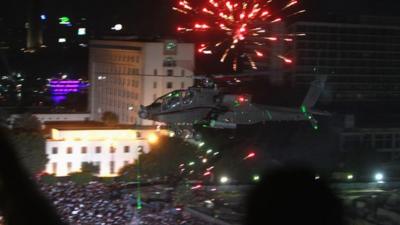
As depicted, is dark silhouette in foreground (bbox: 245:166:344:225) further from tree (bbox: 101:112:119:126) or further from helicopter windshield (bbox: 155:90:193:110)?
tree (bbox: 101:112:119:126)

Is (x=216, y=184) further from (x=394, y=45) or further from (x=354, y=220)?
(x=394, y=45)

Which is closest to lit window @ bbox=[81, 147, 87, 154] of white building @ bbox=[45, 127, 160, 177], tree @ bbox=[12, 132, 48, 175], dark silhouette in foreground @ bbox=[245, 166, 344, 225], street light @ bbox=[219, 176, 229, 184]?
white building @ bbox=[45, 127, 160, 177]

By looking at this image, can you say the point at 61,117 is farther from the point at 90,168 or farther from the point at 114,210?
the point at 114,210

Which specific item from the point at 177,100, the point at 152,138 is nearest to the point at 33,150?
the point at 152,138

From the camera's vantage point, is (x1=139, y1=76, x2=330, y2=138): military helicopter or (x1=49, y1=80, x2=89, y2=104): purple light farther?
(x1=49, y1=80, x2=89, y2=104): purple light

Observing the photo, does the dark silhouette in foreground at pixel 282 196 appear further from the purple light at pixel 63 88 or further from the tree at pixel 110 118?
the purple light at pixel 63 88

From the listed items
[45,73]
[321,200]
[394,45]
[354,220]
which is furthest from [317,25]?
[321,200]
